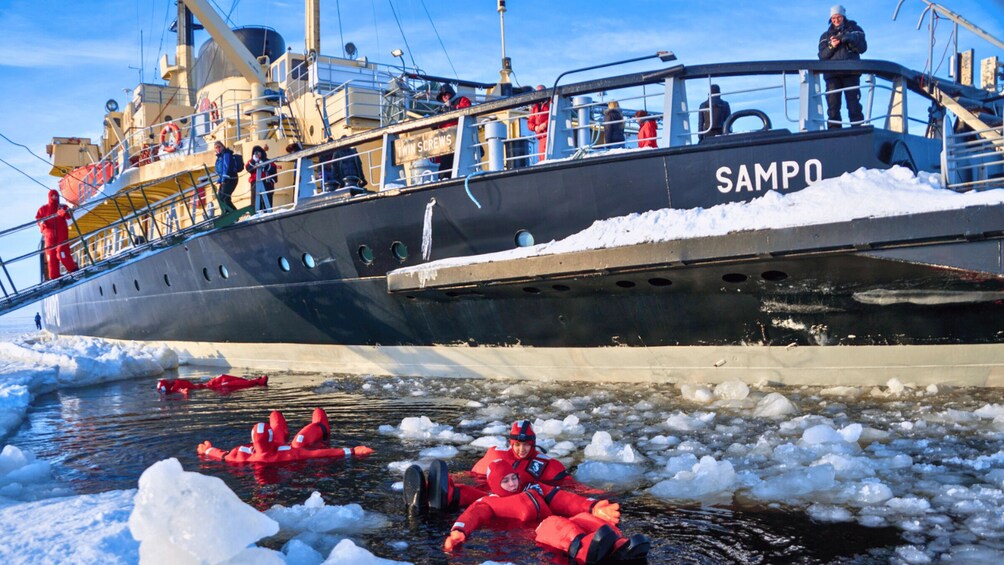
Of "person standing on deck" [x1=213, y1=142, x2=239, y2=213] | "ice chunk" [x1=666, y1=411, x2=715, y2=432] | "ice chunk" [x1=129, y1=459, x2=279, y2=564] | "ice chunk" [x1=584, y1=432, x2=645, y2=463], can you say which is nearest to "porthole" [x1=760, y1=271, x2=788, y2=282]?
"ice chunk" [x1=666, y1=411, x2=715, y2=432]

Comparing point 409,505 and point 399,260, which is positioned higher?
point 399,260

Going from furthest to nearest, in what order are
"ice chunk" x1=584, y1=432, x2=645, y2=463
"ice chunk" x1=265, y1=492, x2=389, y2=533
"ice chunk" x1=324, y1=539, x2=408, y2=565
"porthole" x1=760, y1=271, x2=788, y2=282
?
"porthole" x1=760, y1=271, x2=788, y2=282 → "ice chunk" x1=584, y1=432, x2=645, y2=463 → "ice chunk" x1=265, y1=492, x2=389, y2=533 → "ice chunk" x1=324, y1=539, x2=408, y2=565

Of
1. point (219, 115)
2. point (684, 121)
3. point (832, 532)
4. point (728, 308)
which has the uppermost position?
point (219, 115)

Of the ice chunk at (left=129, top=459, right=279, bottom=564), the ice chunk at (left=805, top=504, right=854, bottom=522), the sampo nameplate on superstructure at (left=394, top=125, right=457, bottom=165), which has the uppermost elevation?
the sampo nameplate on superstructure at (left=394, top=125, right=457, bottom=165)

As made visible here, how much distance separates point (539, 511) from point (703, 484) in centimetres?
101

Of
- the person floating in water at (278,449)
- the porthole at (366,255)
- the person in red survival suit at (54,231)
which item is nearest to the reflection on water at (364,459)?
the person floating in water at (278,449)

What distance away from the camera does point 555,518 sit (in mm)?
4387

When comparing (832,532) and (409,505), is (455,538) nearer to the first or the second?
(409,505)

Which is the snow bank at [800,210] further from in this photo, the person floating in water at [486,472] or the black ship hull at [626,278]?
the person floating in water at [486,472]

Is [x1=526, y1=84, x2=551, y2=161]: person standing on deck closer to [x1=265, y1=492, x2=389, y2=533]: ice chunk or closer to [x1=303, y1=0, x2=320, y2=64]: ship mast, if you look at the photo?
[x1=265, y1=492, x2=389, y2=533]: ice chunk

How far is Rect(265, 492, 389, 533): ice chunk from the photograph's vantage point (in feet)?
15.2

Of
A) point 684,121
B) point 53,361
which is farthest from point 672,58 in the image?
point 53,361

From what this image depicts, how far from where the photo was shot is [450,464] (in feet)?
19.9

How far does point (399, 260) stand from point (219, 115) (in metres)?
9.39
